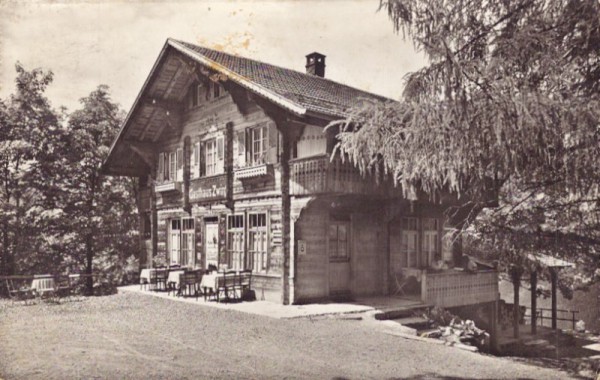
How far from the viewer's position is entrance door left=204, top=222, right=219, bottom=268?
54.5ft

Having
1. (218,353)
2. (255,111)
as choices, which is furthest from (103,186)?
(218,353)

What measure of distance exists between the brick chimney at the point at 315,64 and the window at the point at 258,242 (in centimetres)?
827

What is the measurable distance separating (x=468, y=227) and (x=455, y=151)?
230cm

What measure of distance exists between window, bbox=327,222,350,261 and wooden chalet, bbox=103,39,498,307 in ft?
0.10

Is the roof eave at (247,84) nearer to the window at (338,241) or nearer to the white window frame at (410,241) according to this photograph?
the window at (338,241)

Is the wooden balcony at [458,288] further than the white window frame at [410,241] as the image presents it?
No

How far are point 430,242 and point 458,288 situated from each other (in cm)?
276

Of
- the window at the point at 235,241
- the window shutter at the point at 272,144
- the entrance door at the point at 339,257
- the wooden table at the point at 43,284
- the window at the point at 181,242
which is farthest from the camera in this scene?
the window at the point at 181,242

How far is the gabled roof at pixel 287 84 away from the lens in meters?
12.6

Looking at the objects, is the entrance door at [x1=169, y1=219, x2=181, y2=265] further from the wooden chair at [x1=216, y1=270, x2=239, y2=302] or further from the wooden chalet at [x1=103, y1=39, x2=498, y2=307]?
the wooden chair at [x1=216, y1=270, x2=239, y2=302]

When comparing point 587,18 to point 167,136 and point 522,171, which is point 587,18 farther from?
point 167,136

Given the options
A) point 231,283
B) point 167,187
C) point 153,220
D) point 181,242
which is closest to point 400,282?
point 231,283

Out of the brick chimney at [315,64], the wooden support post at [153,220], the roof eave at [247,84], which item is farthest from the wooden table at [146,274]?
the brick chimney at [315,64]

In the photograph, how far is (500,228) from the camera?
24.9 ft
